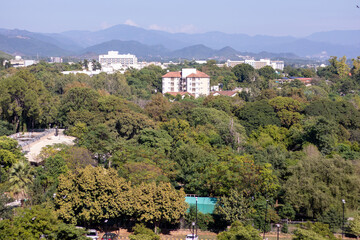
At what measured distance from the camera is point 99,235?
1476 cm

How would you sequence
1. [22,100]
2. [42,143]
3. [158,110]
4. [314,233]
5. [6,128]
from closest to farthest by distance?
[314,233]
[42,143]
[22,100]
[6,128]
[158,110]

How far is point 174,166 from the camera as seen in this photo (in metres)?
19.6

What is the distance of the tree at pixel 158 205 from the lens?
47.7ft

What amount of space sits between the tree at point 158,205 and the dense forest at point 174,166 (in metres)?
0.04

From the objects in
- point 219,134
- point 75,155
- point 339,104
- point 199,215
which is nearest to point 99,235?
point 199,215

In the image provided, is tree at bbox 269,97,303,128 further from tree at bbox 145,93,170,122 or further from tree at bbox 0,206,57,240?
tree at bbox 0,206,57,240

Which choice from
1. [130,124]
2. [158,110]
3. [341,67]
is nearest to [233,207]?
[130,124]

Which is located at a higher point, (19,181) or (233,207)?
(19,181)

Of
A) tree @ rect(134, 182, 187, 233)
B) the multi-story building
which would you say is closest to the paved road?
tree @ rect(134, 182, 187, 233)

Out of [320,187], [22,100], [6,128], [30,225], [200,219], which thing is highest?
[22,100]

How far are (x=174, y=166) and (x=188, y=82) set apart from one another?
30052 millimetres

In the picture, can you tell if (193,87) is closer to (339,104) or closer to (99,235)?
(339,104)

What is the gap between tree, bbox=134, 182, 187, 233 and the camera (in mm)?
14539

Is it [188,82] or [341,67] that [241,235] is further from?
[341,67]
